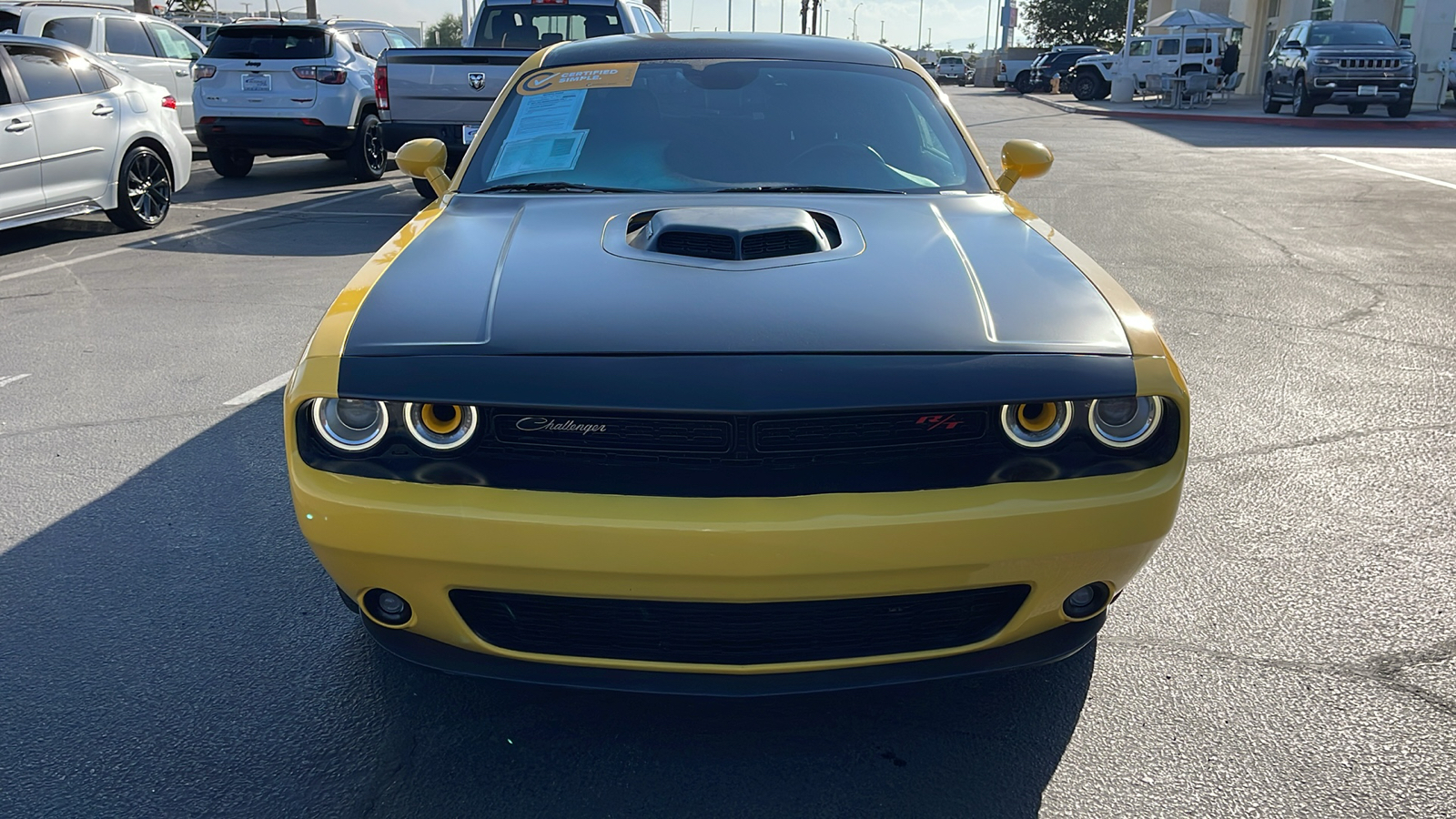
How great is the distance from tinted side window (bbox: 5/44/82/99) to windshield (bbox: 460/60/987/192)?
650 centimetres

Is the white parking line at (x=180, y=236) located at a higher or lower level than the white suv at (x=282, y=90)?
lower

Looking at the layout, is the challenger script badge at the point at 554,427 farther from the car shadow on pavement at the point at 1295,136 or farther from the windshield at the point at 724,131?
the car shadow on pavement at the point at 1295,136

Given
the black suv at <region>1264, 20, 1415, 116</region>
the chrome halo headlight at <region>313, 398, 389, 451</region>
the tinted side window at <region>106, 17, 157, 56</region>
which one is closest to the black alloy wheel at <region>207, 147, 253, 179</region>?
the tinted side window at <region>106, 17, 157, 56</region>

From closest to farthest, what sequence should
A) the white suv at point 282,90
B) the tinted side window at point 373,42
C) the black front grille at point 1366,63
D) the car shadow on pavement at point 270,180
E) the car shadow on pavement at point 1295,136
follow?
1. the white suv at point 282,90
2. the car shadow on pavement at point 270,180
3. the tinted side window at point 373,42
4. the car shadow on pavement at point 1295,136
5. the black front grille at point 1366,63

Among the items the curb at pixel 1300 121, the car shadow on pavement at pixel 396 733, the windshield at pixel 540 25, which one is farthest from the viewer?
the curb at pixel 1300 121

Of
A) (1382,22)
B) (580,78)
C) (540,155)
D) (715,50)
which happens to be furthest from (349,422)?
(1382,22)

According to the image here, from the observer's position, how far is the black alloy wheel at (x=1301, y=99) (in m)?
22.5

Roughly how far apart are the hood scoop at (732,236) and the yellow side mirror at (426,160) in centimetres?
123

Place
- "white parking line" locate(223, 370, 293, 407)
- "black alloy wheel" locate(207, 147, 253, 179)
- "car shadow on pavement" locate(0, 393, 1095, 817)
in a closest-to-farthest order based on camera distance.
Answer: "car shadow on pavement" locate(0, 393, 1095, 817), "white parking line" locate(223, 370, 293, 407), "black alloy wheel" locate(207, 147, 253, 179)

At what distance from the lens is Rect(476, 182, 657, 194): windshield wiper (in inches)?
130

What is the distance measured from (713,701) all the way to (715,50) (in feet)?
7.28

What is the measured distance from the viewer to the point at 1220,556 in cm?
341

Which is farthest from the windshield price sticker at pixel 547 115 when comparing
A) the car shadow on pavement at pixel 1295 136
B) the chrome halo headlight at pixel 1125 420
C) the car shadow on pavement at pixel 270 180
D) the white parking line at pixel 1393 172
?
the car shadow on pavement at pixel 1295 136

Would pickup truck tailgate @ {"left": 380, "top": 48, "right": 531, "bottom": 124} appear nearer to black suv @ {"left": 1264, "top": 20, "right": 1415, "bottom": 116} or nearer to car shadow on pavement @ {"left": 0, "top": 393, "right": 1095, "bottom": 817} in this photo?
car shadow on pavement @ {"left": 0, "top": 393, "right": 1095, "bottom": 817}
